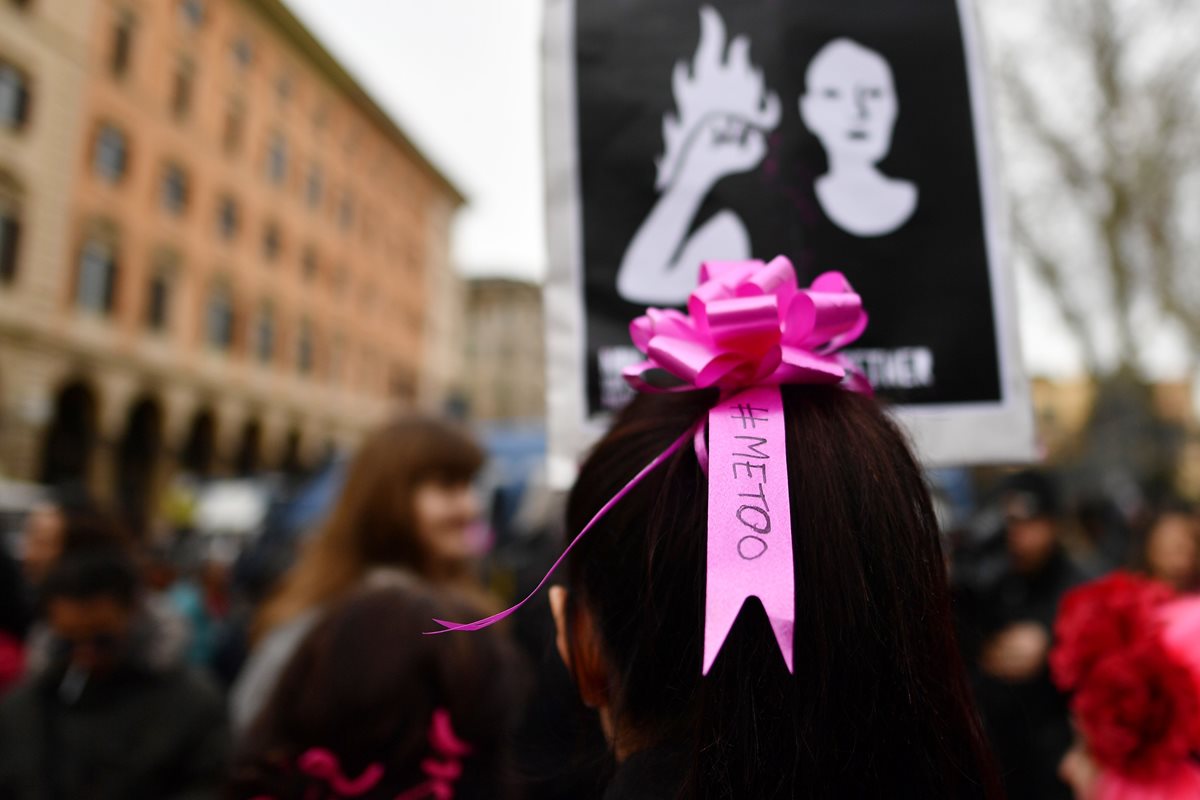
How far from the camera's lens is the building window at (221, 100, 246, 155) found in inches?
899

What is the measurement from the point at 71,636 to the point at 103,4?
20307 mm

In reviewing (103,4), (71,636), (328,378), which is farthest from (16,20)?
(71,636)

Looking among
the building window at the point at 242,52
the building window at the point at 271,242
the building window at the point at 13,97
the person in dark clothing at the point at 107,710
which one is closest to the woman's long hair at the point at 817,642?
the person in dark clothing at the point at 107,710

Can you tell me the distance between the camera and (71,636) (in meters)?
2.34

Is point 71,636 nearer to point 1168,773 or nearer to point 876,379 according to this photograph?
point 876,379

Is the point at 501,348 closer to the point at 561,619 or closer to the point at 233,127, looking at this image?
the point at 233,127

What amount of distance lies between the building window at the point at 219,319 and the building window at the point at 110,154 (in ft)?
13.2

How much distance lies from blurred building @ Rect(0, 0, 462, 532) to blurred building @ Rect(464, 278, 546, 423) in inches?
674

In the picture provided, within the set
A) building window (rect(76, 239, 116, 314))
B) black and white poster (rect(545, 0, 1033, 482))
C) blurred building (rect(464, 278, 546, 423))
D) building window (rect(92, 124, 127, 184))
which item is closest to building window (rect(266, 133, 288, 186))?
building window (rect(92, 124, 127, 184))

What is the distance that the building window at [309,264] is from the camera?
86.3ft

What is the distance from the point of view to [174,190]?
2105cm

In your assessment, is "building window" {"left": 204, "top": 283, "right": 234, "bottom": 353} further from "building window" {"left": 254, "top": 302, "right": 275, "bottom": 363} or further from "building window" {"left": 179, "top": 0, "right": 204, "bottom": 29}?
"building window" {"left": 179, "top": 0, "right": 204, "bottom": 29}

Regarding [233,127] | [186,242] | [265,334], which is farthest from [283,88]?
[265,334]

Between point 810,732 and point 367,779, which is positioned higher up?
point 810,732
